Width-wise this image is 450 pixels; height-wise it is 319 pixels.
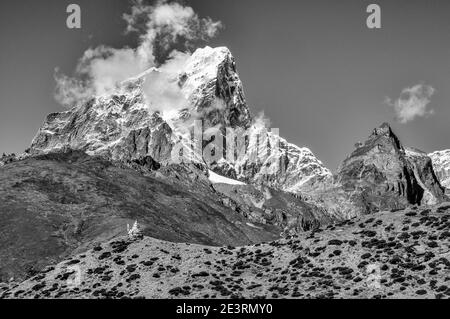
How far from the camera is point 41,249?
193375 mm

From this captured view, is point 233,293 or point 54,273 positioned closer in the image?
point 233,293
